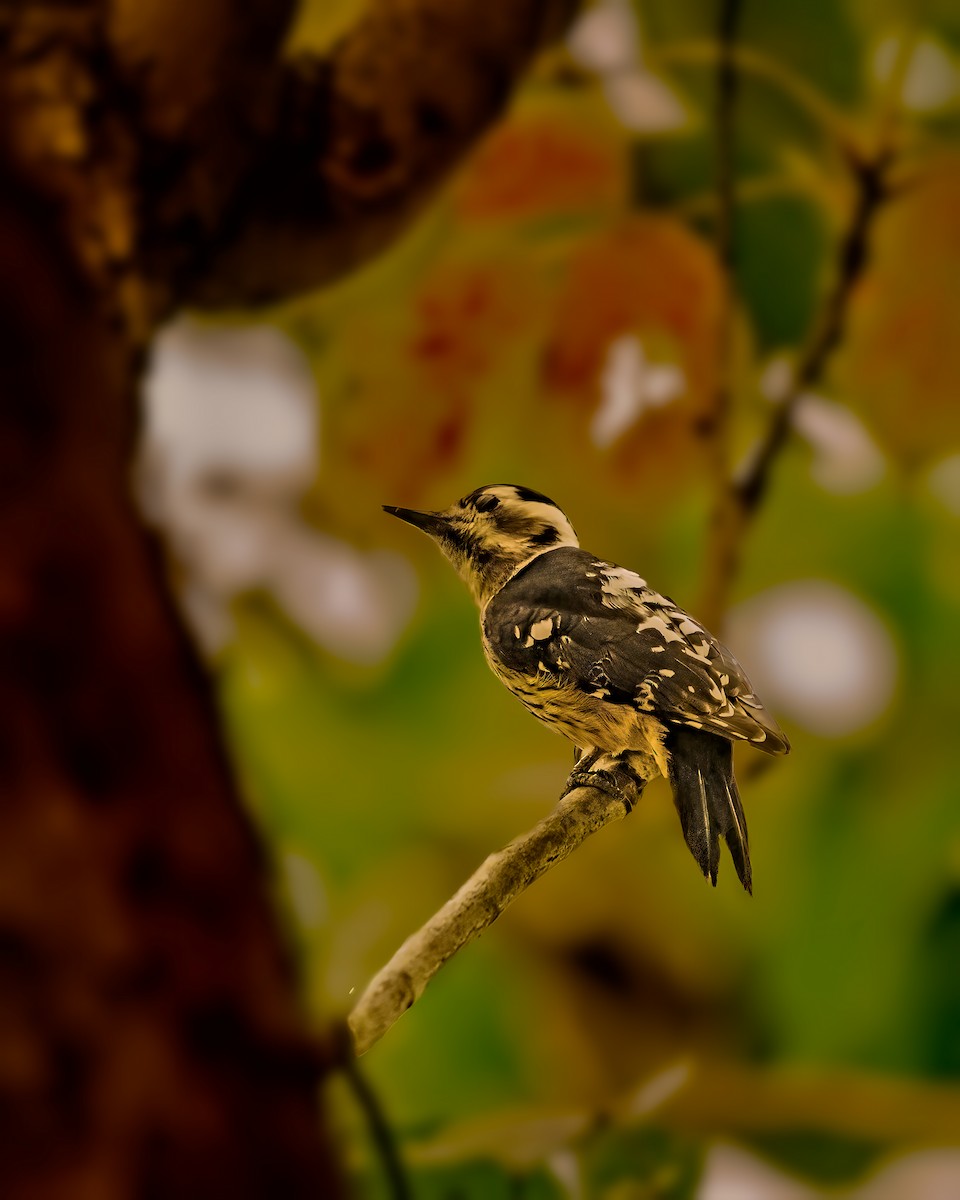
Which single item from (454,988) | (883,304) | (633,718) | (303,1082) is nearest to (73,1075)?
(303,1082)

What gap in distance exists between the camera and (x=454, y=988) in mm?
1377

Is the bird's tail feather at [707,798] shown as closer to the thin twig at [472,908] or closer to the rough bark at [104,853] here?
the thin twig at [472,908]

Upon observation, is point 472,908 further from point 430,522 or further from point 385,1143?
point 385,1143

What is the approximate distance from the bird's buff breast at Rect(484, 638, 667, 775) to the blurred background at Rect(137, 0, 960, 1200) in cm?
46

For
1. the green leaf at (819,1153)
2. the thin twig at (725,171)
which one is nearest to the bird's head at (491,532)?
the thin twig at (725,171)

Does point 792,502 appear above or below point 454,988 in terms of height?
above

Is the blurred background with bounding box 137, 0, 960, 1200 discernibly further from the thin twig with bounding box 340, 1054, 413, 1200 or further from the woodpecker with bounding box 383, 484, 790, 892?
the woodpecker with bounding box 383, 484, 790, 892

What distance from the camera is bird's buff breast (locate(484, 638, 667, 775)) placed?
0.89 m

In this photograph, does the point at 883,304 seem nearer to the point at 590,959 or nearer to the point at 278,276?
the point at 278,276

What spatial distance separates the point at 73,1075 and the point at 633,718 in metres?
0.64

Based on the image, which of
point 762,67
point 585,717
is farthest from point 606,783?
point 762,67

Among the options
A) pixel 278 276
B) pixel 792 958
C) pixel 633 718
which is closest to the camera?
pixel 633 718

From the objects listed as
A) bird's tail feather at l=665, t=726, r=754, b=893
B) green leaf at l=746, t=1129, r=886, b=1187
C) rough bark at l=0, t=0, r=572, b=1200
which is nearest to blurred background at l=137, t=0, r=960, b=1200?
green leaf at l=746, t=1129, r=886, b=1187

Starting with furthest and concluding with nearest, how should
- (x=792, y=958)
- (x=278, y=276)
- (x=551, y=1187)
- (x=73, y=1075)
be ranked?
1. (x=278, y=276)
2. (x=792, y=958)
3. (x=551, y=1187)
4. (x=73, y=1075)
